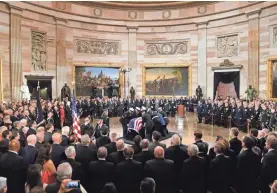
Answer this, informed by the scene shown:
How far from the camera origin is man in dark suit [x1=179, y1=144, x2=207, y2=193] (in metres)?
4.86

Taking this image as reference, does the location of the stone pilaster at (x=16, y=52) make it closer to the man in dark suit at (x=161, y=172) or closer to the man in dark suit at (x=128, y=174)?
the man in dark suit at (x=128, y=174)

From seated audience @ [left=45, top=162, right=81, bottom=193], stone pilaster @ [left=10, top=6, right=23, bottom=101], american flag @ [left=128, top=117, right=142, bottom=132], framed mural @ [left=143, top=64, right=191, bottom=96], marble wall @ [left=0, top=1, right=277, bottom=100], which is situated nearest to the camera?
seated audience @ [left=45, top=162, right=81, bottom=193]

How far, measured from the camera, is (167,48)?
1152 inches

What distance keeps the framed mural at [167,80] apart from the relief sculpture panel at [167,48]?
1.52m

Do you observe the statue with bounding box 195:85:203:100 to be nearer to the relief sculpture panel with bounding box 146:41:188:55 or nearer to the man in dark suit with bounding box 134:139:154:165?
the relief sculpture panel with bounding box 146:41:188:55

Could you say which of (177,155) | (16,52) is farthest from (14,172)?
(16,52)

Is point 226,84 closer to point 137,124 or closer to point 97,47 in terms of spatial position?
point 97,47

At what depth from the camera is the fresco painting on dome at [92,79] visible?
26875 millimetres

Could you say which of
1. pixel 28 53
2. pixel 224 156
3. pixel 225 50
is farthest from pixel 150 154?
pixel 225 50

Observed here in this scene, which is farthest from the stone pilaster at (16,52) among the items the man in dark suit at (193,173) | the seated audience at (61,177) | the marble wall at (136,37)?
the seated audience at (61,177)

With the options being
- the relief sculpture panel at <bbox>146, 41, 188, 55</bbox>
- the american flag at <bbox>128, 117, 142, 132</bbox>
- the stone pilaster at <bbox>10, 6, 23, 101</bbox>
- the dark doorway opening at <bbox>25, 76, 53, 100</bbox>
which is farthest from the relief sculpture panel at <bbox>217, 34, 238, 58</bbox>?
the stone pilaster at <bbox>10, 6, 23, 101</bbox>

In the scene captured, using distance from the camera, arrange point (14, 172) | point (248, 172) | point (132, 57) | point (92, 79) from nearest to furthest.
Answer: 1. point (14, 172)
2. point (248, 172)
3. point (92, 79)
4. point (132, 57)

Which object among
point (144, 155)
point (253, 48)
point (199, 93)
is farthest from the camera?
point (199, 93)

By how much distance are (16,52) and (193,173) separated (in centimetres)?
2036
